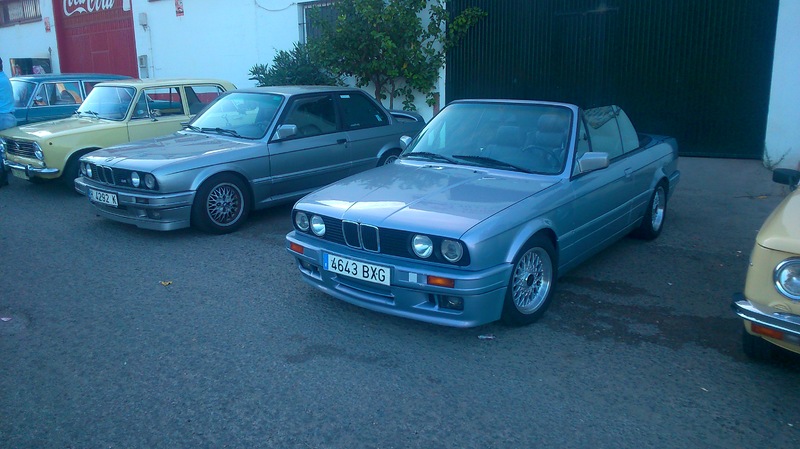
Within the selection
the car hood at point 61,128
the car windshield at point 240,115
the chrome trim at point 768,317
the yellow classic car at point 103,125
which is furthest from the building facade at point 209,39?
the chrome trim at point 768,317

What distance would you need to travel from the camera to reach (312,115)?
7.85m

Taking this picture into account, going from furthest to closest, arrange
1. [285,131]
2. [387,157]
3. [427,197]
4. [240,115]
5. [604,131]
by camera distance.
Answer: [387,157] → [240,115] → [285,131] → [604,131] → [427,197]

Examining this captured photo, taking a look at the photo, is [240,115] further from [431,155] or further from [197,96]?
[431,155]

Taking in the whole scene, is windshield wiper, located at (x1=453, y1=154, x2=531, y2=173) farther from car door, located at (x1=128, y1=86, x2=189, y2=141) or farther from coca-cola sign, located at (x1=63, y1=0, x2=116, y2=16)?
coca-cola sign, located at (x1=63, y1=0, x2=116, y2=16)

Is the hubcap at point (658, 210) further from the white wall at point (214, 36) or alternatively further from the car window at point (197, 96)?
the white wall at point (214, 36)

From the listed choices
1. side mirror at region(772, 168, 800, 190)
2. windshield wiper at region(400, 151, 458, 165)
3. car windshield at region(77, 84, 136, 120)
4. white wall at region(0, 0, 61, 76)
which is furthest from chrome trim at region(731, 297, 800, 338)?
white wall at region(0, 0, 61, 76)

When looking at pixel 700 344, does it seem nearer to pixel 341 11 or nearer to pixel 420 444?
pixel 420 444

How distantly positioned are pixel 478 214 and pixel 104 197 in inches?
177

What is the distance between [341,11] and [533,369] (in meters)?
9.17

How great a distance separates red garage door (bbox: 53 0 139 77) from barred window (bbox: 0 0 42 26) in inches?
65.5

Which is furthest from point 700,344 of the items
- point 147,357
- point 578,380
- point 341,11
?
point 341,11

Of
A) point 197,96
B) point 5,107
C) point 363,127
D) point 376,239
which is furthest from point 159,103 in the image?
point 376,239

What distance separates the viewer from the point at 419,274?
4.18m

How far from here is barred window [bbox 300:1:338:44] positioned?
13.1 metres
